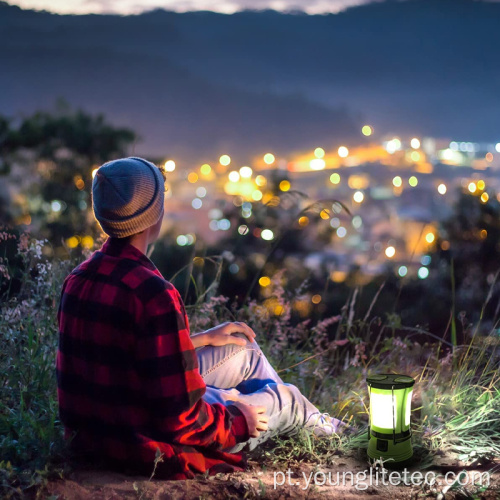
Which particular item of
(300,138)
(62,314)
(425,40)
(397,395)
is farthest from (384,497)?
(425,40)

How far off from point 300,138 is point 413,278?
41428 mm

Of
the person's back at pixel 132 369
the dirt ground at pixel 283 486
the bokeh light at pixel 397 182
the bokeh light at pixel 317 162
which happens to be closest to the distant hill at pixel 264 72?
the bokeh light at pixel 397 182

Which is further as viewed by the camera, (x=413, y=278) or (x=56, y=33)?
(x=56, y=33)

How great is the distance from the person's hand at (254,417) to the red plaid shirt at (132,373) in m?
0.04

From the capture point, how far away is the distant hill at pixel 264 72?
149 feet

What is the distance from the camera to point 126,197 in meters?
1.72

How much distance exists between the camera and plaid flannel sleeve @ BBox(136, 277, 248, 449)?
1.64 metres

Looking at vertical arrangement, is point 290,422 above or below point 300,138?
below

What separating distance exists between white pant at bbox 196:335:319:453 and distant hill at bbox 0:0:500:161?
31.5 m

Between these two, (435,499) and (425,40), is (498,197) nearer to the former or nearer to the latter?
(435,499)

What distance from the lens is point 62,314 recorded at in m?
1.79

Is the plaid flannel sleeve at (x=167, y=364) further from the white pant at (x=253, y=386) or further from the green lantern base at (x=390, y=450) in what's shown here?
the green lantern base at (x=390, y=450)

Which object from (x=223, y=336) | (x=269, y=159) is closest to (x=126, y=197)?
(x=223, y=336)

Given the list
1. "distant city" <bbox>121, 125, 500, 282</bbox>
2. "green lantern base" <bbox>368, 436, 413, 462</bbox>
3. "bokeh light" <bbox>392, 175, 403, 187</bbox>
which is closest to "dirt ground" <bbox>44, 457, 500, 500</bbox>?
"green lantern base" <bbox>368, 436, 413, 462</bbox>
